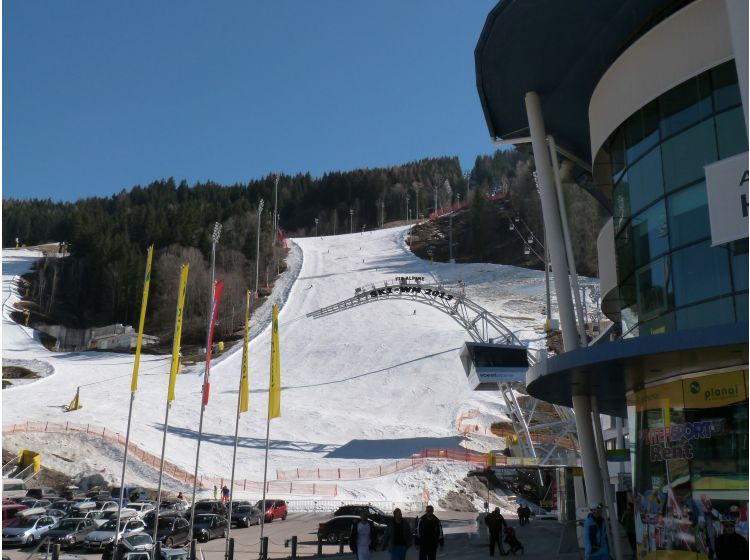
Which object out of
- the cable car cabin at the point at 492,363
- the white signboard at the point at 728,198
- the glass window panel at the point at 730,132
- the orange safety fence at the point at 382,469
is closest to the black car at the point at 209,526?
the orange safety fence at the point at 382,469

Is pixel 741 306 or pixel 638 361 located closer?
pixel 741 306

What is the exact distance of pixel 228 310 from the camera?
93.5m

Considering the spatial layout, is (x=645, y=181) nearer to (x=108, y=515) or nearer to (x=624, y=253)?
(x=624, y=253)

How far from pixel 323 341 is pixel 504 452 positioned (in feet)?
88.8

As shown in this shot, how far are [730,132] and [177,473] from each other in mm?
33072

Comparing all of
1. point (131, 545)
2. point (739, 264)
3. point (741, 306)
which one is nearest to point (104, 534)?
point (131, 545)

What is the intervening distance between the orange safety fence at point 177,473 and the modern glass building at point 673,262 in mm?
22034

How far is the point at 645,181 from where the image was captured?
51.7 feet

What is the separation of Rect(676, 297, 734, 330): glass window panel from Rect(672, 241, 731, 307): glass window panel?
0.14 m

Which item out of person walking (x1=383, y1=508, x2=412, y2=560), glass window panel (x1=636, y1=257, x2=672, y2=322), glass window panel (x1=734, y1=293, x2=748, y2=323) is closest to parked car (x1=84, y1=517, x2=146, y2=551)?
person walking (x1=383, y1=508, x2=412, y2=560)

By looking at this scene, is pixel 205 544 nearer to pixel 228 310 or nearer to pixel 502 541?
pixel 502 541

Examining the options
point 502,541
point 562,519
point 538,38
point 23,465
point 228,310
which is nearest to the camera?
point 538,38

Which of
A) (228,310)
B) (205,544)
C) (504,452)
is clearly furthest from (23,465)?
(228,310)

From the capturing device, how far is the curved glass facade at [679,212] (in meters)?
13.7
